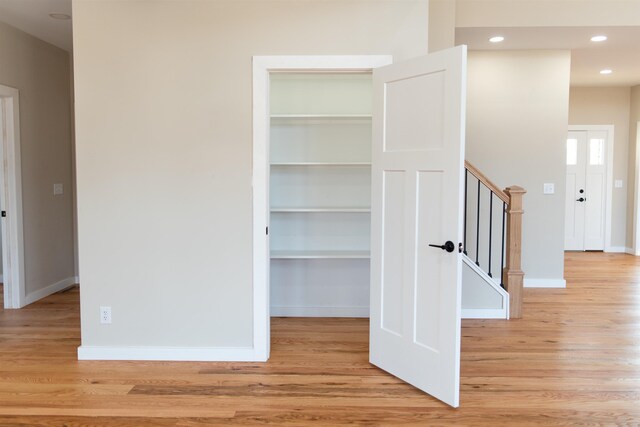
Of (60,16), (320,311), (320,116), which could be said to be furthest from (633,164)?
(60,16)

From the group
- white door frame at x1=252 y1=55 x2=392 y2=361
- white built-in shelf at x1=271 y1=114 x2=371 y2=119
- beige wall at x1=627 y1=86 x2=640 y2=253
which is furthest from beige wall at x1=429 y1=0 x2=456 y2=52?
beige wall at x1=627 y1=86 x2=640 y2=253

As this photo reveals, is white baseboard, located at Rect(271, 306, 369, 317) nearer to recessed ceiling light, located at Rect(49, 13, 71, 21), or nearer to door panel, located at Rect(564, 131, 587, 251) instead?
recessed ceiling light, located at Rect(49, 13, 71, 21)

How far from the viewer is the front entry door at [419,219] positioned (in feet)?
9.25

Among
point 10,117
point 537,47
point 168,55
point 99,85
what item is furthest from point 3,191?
point 537,47

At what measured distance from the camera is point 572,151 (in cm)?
839

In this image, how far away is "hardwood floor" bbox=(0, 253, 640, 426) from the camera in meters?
2.77

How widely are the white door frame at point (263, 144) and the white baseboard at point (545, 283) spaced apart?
12.3 ft

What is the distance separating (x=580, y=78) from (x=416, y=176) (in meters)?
5.81

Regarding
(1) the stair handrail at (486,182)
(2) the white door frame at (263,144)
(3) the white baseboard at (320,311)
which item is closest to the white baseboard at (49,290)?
(3) the white baseboard at (320,311)

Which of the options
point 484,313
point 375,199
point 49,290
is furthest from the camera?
point 49,290

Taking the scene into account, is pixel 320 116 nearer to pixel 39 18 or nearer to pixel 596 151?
pixel 39 18

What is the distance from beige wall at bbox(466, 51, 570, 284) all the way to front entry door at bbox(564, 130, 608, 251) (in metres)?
2.84

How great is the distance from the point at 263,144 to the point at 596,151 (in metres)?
7.03

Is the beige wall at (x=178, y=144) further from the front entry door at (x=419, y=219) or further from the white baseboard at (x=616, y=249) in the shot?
the white baseboard at (x=616, y=249)
